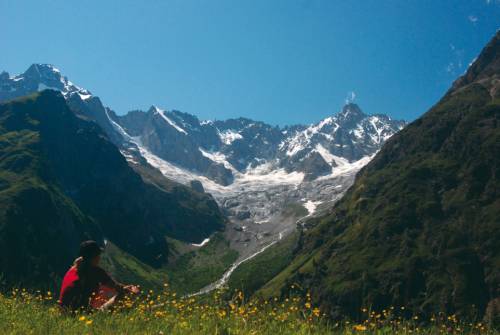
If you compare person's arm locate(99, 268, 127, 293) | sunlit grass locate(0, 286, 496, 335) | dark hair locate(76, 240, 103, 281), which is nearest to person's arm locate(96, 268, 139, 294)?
person's arm locate(99, 268, 127, 293)

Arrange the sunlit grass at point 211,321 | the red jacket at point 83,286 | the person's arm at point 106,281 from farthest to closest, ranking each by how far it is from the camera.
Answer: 1. the person's arm at point 106,281
2. the red jacket at point 83,286
3. the sunlit grass at point 211,321

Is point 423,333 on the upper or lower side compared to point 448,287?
upper

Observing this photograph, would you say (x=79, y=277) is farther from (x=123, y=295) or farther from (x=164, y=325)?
(x=164, y=325)

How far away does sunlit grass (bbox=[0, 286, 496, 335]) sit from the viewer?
883 centimetres

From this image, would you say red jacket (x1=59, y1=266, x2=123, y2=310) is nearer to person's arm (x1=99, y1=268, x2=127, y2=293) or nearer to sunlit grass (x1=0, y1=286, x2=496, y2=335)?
person's arm (x1=99, y1=268, x2=127, y2=293)

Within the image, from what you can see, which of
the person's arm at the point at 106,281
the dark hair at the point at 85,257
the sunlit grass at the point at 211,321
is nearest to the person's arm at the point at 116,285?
the person's arm at the point at 106,281

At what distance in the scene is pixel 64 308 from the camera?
11.8 m

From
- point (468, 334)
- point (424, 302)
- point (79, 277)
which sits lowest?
point (424, 302)

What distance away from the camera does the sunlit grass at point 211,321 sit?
348 inches

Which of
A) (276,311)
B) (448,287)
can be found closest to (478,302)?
(448,287)

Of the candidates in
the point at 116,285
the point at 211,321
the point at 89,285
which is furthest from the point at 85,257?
the point at 211,321

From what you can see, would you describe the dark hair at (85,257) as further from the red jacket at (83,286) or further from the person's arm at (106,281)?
the person's arm at (106,281)

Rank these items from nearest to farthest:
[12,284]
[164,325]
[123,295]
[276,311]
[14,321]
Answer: [164,325] → [14,321] → [276,311] → [123,295] → [12,284]

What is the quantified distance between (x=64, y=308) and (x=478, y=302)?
662 ft
